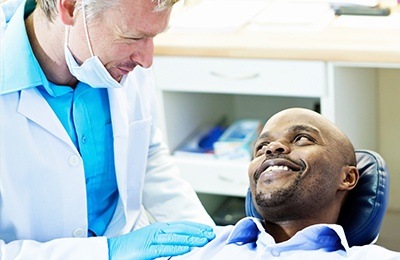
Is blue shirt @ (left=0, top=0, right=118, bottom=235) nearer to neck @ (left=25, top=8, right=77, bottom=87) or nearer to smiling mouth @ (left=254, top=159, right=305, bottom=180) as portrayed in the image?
neck @ (left=25, top=8, right=77, bottom=87)

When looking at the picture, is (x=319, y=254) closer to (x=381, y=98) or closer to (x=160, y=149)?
(x=160, y=149)

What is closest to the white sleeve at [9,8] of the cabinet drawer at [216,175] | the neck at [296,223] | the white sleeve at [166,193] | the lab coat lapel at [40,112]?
the lab coat lapel at [40,112]

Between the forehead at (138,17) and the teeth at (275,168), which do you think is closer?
the forehead at (138,17)

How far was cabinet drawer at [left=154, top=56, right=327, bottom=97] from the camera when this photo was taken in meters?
2.66

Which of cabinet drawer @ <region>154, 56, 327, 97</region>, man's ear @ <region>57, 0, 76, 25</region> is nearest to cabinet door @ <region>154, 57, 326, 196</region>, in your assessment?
cabinet drawer @ <region>154, 56, 327, 97</region>

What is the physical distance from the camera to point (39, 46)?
6.64ft

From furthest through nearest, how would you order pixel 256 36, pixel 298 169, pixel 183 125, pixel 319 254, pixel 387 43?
pixel 183 125, pixel 256 36, pixel 387 43, pixel 298 169, pixel 319 254

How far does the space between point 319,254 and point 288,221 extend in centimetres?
15

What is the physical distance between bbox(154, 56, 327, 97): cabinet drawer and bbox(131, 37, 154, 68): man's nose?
793 mm

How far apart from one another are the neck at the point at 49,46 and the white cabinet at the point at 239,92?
79 cm

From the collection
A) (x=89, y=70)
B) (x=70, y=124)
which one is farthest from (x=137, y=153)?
(x=89, y=70)

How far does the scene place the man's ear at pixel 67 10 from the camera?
1.89 meters

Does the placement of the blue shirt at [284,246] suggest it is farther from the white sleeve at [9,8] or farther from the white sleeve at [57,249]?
the white sleeve at [9,8]

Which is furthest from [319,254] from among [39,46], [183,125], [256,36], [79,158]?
[183,125]
